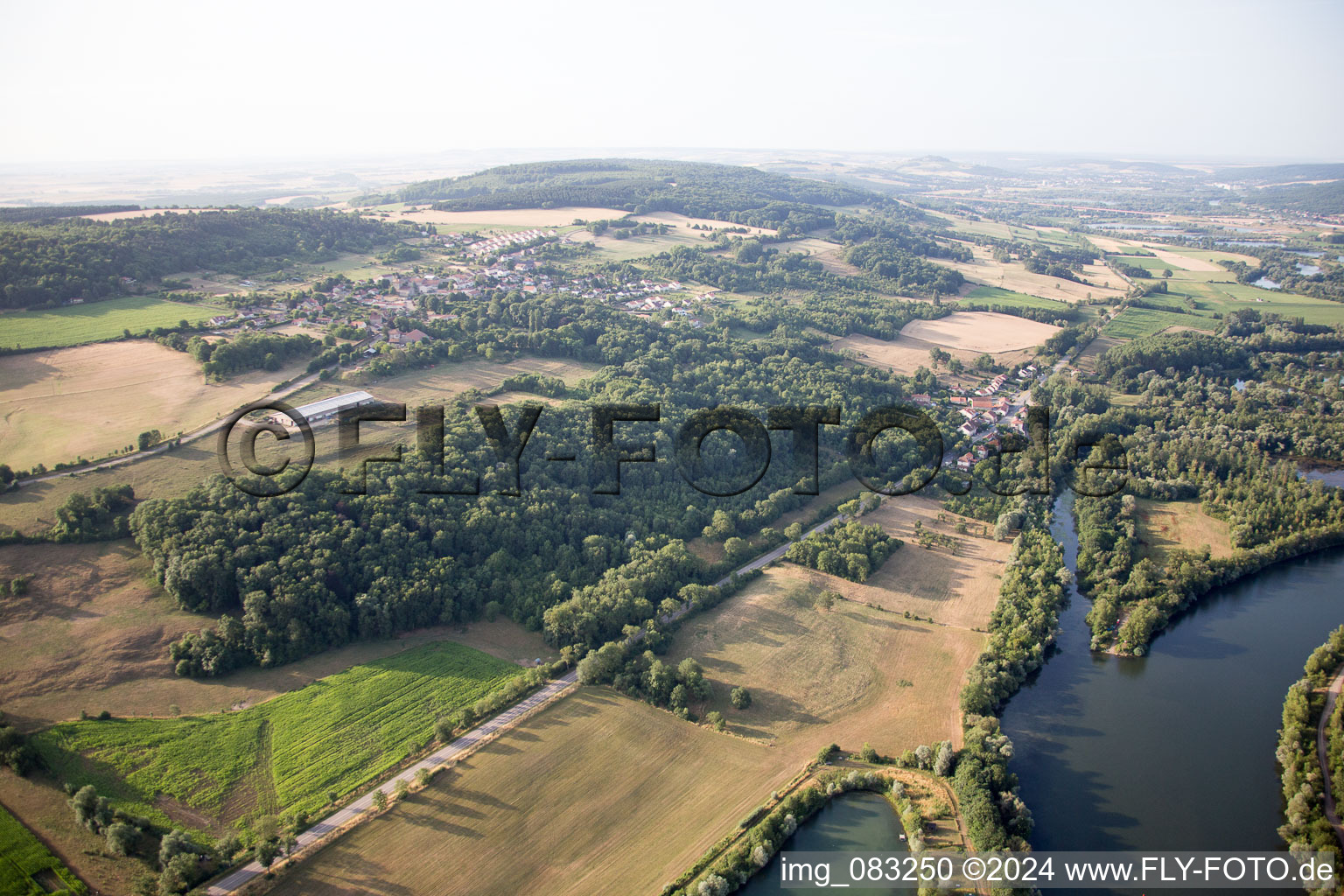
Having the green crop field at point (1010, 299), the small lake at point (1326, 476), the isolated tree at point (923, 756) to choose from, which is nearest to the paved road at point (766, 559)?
the isolated tree at point (923, 756)

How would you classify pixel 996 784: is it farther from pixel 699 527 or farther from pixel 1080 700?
pixel 699 527

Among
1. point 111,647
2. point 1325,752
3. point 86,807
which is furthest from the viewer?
point 111,647

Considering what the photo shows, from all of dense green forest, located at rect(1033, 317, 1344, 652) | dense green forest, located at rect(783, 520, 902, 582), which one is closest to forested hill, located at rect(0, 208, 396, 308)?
dense green forest, located at rect(783, 520, 902, 582)

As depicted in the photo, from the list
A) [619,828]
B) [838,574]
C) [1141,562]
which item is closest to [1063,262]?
[1141,562]

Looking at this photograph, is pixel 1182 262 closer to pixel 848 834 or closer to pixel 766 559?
pixel 766 559

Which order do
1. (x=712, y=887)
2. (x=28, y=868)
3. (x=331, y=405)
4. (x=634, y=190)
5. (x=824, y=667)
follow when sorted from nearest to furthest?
(x=28, y=868) < (x=712, y=887) < (x=824, y=667) < (x=331, y=405) < (x=634, y=190)

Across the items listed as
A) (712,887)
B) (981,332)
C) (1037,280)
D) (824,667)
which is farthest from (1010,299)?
(712,887)

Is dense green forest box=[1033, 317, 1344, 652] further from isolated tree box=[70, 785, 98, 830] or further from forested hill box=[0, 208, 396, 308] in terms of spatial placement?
forested hill box=[0, 208, 396, 308]
